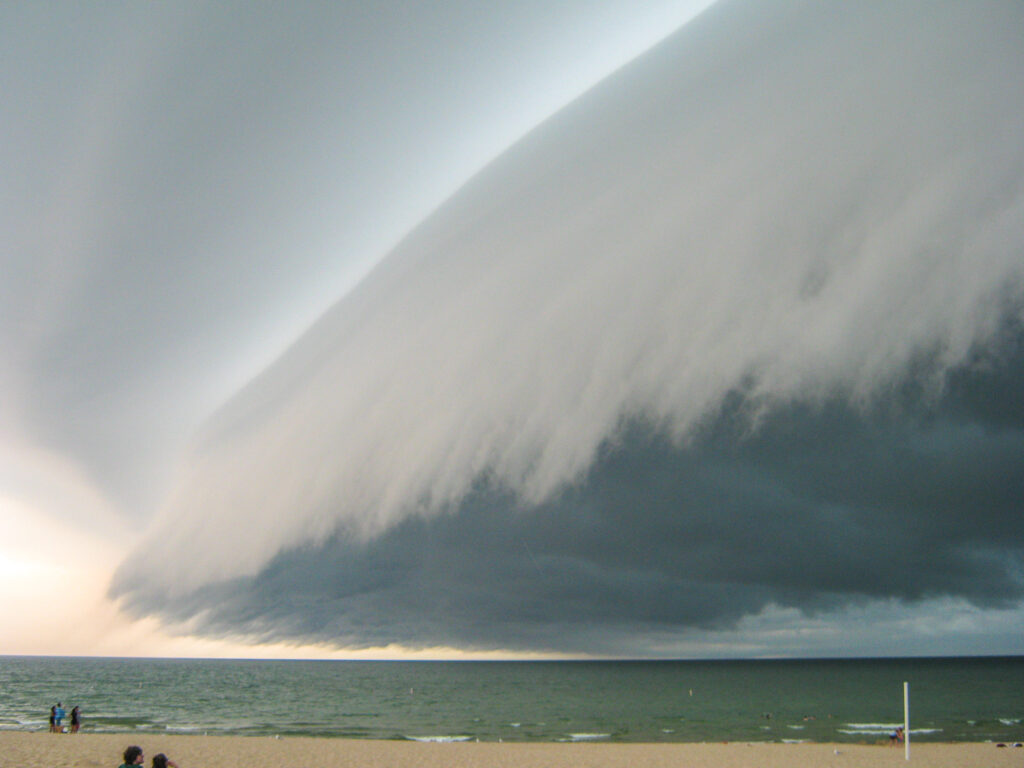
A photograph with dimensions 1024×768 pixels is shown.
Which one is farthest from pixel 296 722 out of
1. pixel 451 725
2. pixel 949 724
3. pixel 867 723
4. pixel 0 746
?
pixel 949 724

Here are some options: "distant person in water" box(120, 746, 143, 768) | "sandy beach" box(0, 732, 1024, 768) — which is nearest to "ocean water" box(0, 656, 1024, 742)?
"sandy beach" box(0, 732, 1024, 768)

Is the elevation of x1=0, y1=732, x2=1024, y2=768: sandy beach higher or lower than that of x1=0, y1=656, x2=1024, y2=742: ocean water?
higher

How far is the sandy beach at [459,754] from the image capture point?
36.8m

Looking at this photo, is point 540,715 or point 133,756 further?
point 540,715

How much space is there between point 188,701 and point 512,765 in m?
75.4

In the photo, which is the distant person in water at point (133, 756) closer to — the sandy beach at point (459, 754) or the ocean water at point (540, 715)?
the sandy beach at point (459, 754)

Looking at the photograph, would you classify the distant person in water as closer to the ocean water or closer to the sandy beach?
the sandy beach

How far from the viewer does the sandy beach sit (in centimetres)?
3681

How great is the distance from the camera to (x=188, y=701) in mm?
96938

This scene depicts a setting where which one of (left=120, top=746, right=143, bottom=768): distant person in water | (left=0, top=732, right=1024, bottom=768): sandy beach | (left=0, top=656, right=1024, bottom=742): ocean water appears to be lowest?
(left=0, top=656, right=1024, bottom=742): ocean water

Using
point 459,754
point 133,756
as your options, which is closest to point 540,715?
point 459,754

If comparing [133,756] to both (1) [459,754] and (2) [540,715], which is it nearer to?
(1) [459,754]

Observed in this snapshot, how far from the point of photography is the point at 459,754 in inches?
1657

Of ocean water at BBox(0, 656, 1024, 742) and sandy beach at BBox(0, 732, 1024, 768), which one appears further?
ocean water at BBox(0, 656, 1024, 742)
